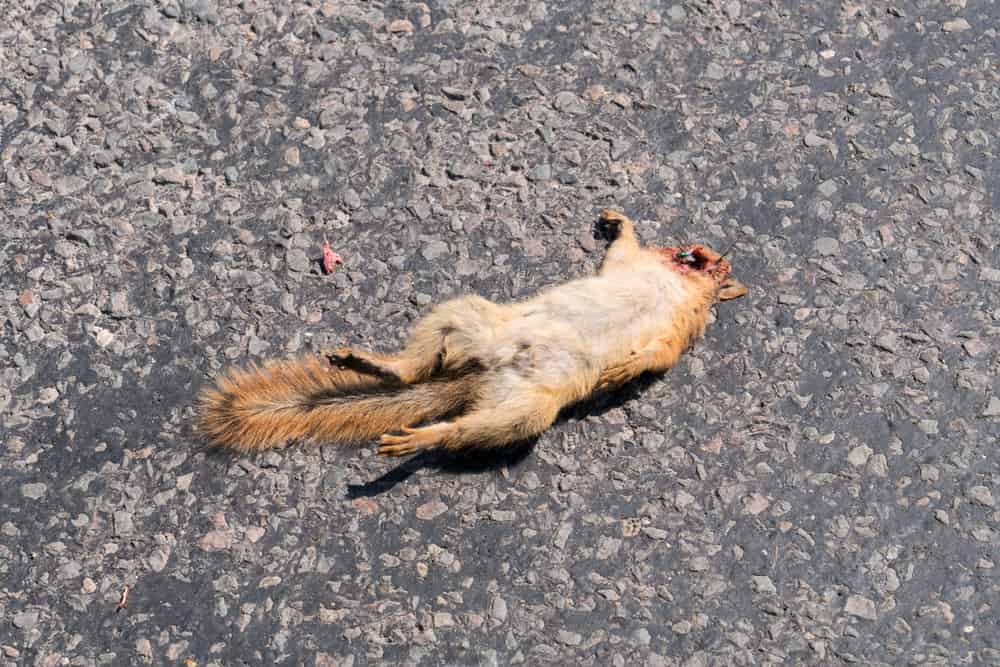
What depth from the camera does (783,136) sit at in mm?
5555

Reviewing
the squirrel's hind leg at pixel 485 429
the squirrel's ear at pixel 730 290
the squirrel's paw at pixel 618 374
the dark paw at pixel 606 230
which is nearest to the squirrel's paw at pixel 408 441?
the squirrel's hind leg at pixel 485 429

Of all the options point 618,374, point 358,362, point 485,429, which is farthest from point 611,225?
point 358,362

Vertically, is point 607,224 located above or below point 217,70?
below

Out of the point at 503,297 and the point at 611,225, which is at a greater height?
the point at 611,225

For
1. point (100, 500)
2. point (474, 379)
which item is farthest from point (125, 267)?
point (474, 379)

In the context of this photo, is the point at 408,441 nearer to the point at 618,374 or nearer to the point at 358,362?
the point at 358,362

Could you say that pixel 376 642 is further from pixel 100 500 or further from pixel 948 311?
pixel 948 311

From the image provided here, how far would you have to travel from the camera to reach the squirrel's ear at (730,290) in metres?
5.11

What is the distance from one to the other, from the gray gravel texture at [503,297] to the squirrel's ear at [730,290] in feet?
0.45

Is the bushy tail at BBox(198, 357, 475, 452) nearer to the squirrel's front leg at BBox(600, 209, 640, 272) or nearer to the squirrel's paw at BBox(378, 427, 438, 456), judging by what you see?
the squirrel's paw at BBox(378, 427, 438, 456)

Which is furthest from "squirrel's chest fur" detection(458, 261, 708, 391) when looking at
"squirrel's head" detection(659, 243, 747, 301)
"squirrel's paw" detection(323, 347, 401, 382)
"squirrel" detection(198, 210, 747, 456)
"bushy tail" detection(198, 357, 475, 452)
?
"squirrel's paw" detection(323, 347, 401, 382)

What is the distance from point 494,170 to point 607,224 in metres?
0.65

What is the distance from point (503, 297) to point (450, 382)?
0.66 metres

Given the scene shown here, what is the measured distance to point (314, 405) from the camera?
4.54 m
